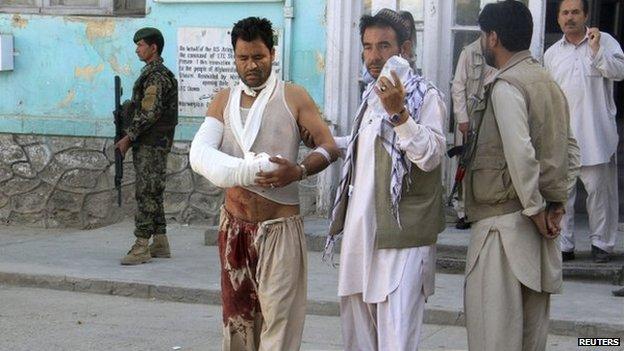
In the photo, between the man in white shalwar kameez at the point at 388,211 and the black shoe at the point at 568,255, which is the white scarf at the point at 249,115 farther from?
the black shoe at the point at 568,255

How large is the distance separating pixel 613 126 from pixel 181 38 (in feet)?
14.3

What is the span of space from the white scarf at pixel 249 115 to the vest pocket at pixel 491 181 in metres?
1.03

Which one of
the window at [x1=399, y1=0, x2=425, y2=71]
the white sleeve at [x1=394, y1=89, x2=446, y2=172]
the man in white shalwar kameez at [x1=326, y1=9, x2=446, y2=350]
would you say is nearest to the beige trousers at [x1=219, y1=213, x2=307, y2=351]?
the man in white shalwar kameez at [x1=326, y1=9, x2=446, y2=350]

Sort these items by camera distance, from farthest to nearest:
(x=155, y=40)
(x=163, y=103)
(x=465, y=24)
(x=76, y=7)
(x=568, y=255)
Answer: (x=76, y=7)
(x=465, y=24)
(x=155, y=40)
(x=163, y=103)
(x=568, y=255)

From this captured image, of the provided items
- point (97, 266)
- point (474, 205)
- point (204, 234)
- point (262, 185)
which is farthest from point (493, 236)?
point (204, 234)

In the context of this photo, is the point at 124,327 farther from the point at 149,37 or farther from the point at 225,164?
the point at 225,164

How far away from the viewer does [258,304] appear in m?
5.72

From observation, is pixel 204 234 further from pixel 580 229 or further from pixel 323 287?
pixel 580 229

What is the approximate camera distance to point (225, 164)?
5.43 metres

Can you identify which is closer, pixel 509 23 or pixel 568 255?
pixel 509 23

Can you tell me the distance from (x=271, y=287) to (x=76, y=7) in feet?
23.7

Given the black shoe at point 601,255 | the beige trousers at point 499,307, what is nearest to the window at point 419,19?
the black shoe at point 601,255

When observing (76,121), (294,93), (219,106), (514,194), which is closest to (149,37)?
(76,121)

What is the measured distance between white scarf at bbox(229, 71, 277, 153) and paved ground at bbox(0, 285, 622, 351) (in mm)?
2274
